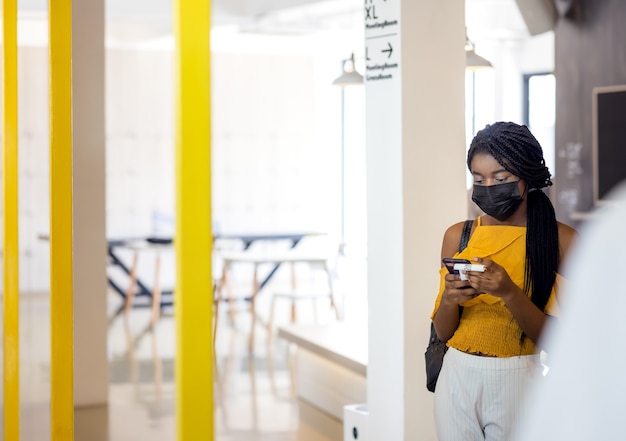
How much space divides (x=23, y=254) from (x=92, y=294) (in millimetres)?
6467

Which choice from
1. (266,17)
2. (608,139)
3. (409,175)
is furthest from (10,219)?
(266,17)

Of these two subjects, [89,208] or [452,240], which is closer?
[452,240]

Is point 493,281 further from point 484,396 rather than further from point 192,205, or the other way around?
point 192,205

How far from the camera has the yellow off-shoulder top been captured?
8.12 ft

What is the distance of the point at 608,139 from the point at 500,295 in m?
7.43

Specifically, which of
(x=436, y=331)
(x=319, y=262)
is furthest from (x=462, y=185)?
(x=319, y=262)

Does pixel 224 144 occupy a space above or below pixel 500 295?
above

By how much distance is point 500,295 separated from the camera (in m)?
2.43

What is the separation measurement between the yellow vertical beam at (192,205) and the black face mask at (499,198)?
0.76m

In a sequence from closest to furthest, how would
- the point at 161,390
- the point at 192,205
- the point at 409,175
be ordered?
the point at 192,205 < the point at 409,175 < the point at 161,390

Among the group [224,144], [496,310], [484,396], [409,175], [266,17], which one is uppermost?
[266,17]

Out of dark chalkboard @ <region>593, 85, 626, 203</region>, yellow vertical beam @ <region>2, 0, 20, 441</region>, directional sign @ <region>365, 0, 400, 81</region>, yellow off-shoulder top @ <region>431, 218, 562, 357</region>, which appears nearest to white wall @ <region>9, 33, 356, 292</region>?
dark chalkboard @ <region>593, 85, 626, 203</region>

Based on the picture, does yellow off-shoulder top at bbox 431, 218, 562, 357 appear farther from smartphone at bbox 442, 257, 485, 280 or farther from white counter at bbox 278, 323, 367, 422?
white counter at bbox 278, 323, 367, 422

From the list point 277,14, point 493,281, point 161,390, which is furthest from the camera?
point 277,14
